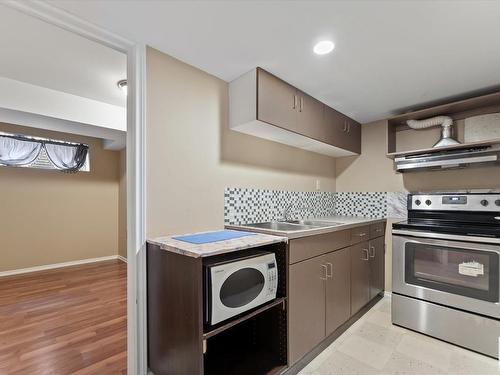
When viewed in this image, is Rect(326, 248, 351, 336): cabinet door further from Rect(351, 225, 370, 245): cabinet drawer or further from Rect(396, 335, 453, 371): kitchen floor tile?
Rect(396, 335, 453, 371): kitchen floor tile

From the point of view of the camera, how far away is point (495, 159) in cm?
207

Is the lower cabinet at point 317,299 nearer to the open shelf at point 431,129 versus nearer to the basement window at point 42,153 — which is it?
the open shelf at point 431,129

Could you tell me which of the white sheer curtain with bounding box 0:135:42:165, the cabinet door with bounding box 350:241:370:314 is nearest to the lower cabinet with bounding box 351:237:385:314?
the cabinet door with bounding box 350:241:370:314

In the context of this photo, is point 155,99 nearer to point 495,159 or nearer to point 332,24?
point 332,24

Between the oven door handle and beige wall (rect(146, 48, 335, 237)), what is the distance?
144 cm

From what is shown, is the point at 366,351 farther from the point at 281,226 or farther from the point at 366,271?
the point at 281,226

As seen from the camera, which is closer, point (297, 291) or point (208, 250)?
point (208, 250)

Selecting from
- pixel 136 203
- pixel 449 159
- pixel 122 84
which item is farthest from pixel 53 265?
pixel 449 159

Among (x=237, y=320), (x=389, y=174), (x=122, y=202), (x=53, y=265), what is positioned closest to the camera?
(x=237, y=320)

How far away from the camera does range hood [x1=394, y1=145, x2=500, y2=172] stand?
6.91 feet

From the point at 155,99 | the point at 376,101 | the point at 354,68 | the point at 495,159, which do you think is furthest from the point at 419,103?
the point at 155,99

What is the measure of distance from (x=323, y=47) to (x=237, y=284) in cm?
153

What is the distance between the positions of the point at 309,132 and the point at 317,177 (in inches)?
37.4

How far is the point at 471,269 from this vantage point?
1.92 metres
